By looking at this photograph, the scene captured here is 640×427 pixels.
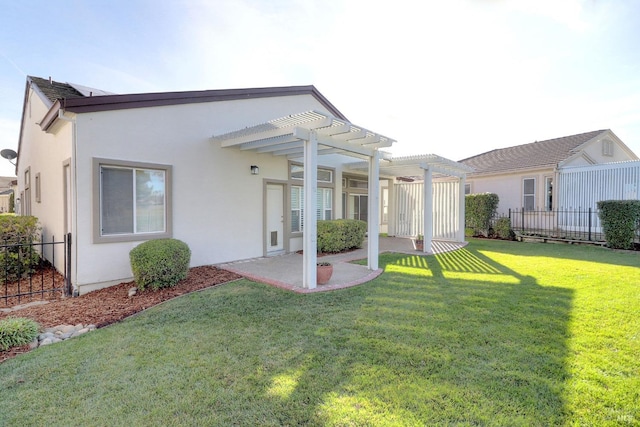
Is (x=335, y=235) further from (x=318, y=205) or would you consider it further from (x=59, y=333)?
(x=59, y=333)

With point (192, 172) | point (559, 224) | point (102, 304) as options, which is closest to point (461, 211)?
point (559, 224)

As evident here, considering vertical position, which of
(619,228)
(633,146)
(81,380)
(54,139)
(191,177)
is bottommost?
(81,380)

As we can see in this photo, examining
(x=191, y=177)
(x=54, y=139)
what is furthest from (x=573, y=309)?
(x=54, y=139)

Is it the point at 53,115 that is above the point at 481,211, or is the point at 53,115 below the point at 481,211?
above

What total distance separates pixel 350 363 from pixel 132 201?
592cm

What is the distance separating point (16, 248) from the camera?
7.16m

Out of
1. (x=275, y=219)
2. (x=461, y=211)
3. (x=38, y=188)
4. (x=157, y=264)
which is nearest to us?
(x=157, y=264)

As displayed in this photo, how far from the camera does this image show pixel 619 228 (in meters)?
10.6

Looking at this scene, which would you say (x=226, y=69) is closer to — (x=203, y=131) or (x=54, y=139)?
(x=203, y=131)

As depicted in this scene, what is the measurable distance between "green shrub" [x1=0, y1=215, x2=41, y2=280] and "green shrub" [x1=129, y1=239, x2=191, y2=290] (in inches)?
121

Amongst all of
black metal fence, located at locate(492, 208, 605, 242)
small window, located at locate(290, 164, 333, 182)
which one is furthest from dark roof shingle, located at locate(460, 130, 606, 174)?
small window, located at locate(290, 164, 333, 182)

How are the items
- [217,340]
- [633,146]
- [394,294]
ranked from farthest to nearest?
[633,146]
[394,294]
[217,340]

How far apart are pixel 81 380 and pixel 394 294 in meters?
4.57

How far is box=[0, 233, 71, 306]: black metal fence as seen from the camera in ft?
19.9
